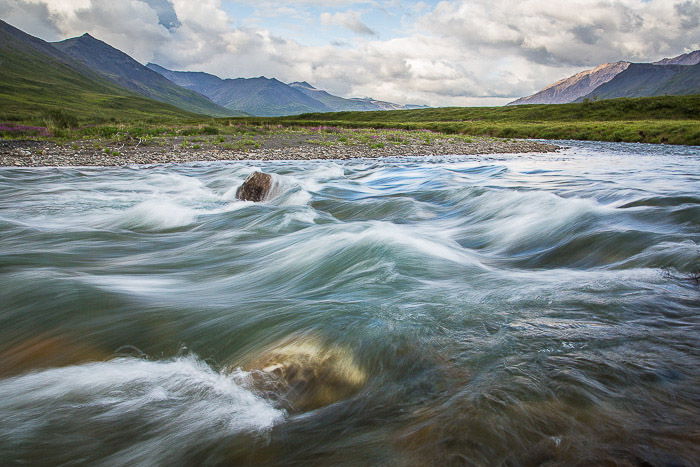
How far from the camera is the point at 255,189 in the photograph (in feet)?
44.9

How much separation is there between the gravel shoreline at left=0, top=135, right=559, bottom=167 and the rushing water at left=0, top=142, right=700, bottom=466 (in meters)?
15.2

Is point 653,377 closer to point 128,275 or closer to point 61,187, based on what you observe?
point 128,275

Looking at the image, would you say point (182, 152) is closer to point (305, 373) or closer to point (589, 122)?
point (305, 373)

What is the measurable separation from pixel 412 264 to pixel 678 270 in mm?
3474

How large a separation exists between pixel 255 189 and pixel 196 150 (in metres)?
16.6

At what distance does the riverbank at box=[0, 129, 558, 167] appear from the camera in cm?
2248

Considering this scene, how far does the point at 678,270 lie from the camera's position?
5453 mm

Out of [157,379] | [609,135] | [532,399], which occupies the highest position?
[609,135]

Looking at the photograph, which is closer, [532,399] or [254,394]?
[532,399]

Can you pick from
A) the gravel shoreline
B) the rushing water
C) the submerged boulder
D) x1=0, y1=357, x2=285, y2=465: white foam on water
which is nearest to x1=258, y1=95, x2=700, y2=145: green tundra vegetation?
the gravel shoreline

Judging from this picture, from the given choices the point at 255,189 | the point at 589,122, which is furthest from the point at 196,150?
the point at 589,122

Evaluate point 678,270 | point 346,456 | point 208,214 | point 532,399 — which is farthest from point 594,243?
point 208,214

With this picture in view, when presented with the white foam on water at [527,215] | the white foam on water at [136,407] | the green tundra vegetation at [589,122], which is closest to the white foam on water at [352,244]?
the white foam on water at [527,215]

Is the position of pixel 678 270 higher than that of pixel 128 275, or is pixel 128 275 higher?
pixel 678 270
